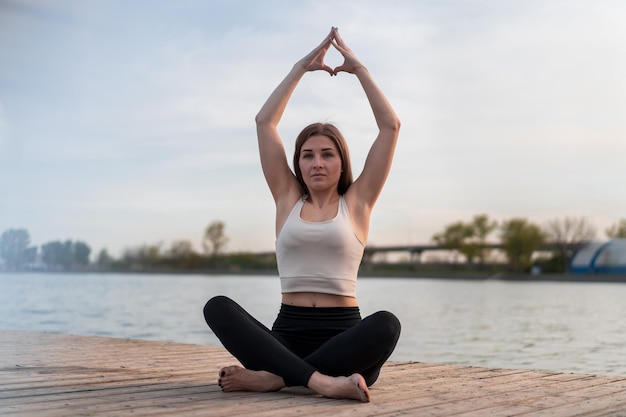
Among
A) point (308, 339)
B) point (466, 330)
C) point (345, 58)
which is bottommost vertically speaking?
point (466, 330)

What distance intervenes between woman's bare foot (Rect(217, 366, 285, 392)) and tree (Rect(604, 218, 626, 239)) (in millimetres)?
57074

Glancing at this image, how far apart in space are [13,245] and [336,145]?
202 cm

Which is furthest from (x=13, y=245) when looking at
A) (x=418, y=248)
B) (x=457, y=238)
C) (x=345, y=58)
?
(x=457, y=238)

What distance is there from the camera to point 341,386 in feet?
10.8

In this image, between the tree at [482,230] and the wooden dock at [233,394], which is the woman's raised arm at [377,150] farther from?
the tree at [482,230]

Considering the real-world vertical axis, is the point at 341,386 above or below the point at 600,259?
below

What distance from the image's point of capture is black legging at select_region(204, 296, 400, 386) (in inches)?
132

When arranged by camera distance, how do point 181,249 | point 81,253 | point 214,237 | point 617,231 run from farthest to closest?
point 181,249 < point 214,237 < point 617,231 < point 81,253

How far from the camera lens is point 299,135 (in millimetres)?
3760

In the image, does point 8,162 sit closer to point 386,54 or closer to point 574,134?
point 386,54

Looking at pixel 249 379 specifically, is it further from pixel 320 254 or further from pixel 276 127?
pixel 276 127

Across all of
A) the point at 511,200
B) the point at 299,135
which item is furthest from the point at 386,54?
the point at 511,200

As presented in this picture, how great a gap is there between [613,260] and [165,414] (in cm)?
6320

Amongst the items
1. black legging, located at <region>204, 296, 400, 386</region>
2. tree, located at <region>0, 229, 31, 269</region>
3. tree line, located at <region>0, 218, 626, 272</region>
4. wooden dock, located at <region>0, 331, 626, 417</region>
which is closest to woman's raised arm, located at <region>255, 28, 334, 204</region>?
black legging, located at <region>204, 296, 400, 386</region>
